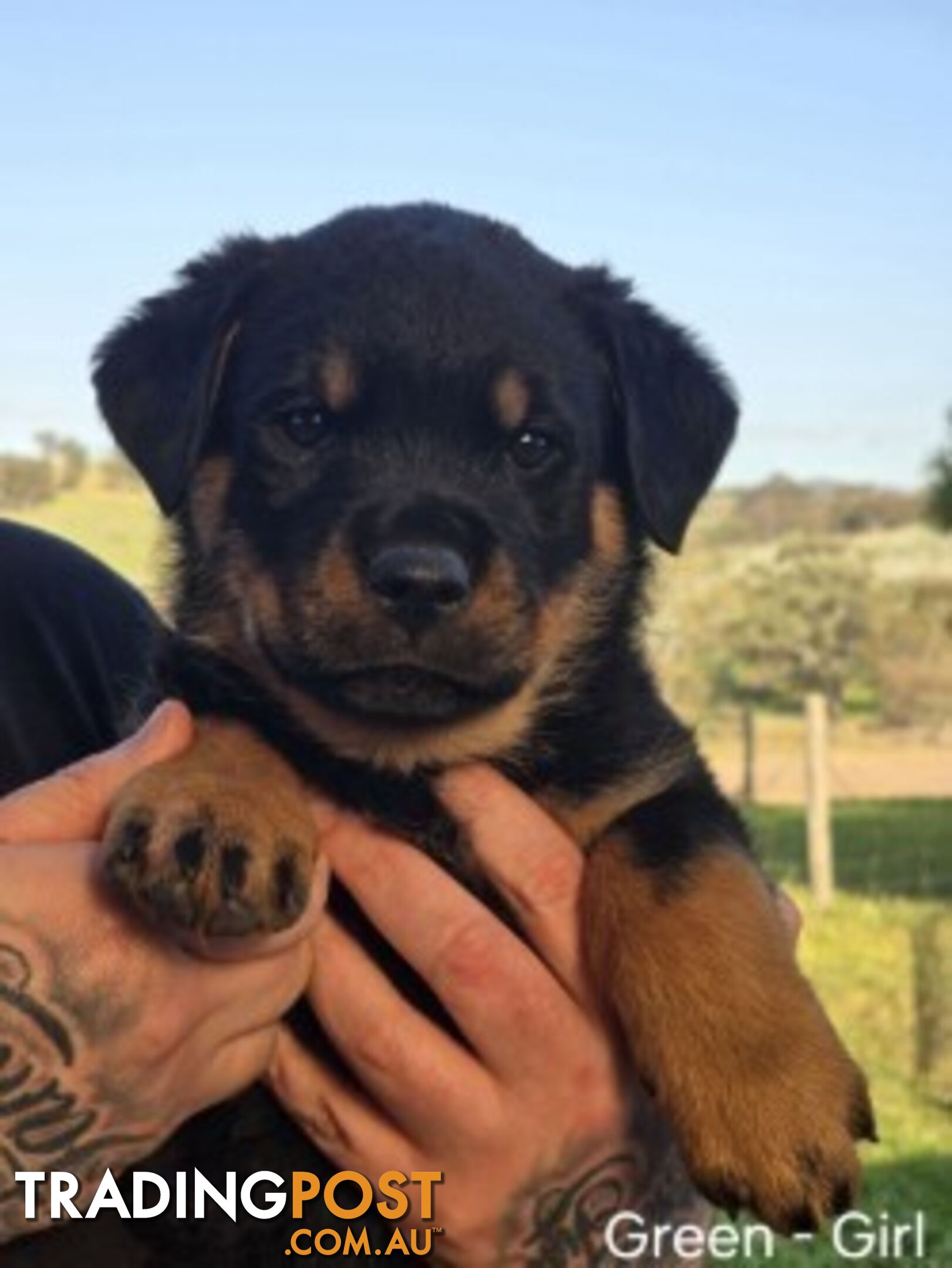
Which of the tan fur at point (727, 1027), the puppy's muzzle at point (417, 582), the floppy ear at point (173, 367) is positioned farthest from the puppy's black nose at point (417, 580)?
the floppy ear at point (173, 367)

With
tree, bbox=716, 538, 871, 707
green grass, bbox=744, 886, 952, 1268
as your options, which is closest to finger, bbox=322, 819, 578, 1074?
green grass, bbox=744, 886, 952, 1268

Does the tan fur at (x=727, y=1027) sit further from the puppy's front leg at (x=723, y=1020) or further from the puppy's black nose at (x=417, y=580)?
the puppy's black nose at (x=417, y=580)

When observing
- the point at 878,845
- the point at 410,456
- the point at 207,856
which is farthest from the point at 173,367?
the point at 878,845

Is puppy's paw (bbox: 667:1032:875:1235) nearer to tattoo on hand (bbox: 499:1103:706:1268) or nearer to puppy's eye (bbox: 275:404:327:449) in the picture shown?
tattoo on hand (bbox: 499:1103:706:1268)

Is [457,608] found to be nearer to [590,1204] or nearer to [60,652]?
[590,1204]

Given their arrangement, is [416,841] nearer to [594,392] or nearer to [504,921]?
[504,921]

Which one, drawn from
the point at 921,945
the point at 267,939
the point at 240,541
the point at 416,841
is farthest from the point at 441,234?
the point at 921,945
